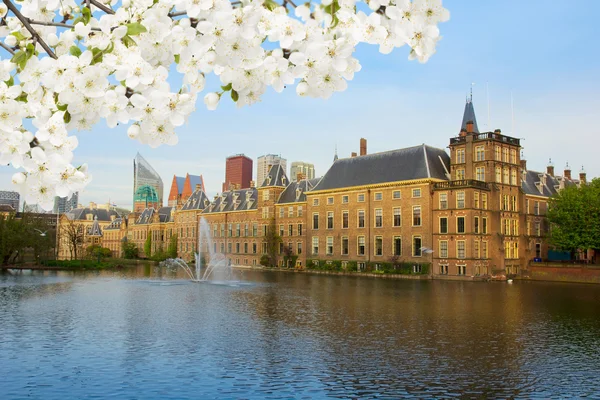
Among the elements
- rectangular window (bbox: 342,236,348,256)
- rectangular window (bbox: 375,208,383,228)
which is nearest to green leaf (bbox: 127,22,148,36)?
rectangular window (bbox: 375,208,383,228)

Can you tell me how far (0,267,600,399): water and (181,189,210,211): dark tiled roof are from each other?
69268 millimetres

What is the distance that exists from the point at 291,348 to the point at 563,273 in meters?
48.0

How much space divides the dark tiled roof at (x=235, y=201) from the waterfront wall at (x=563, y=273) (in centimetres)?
4470

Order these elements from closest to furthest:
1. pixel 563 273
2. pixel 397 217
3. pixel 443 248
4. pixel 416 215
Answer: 1. pixel 563 273
2. pixel 443 248
3. pixel 416 215
4. pixel 397 217

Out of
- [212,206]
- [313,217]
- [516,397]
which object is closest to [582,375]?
[516,397]

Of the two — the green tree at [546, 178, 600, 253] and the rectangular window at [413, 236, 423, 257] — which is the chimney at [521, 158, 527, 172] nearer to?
the green tree at [546, 178, 600, 253]

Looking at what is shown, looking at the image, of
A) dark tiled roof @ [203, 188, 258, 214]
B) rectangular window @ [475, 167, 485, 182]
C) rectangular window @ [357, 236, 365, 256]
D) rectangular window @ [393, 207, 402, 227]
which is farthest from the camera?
dark tiled roof @ [203, 188, 258, 214]

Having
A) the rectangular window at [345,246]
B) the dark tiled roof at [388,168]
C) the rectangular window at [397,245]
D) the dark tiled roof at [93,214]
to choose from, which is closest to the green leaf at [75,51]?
the dark tiled roof at [388,168]

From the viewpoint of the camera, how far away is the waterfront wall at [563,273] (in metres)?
54.5

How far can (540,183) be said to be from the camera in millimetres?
69562

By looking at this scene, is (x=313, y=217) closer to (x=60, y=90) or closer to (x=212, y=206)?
(x=212, y=206)

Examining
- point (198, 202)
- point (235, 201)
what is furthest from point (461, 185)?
point (198, 202)

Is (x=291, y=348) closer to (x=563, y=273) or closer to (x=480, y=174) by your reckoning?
(x=480, y=174)

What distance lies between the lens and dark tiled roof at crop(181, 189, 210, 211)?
10250 cm
